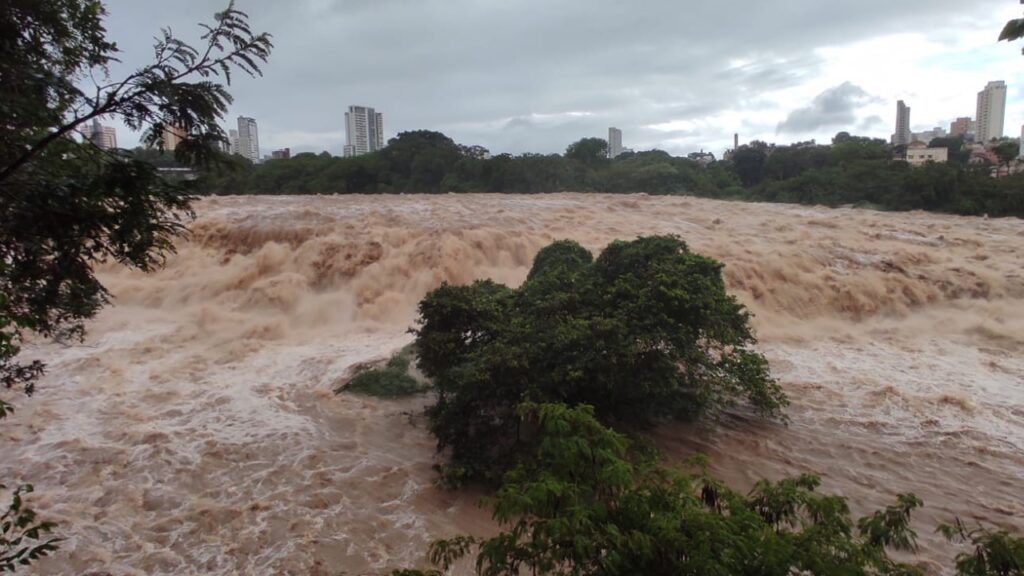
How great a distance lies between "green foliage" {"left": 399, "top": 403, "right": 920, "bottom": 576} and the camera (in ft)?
6.03

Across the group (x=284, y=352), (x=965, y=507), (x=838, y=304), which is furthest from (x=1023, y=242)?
(x=284, y=352)

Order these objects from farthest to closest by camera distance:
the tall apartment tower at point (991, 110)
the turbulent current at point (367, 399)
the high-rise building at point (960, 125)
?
1. the high-rise building at point (960, 125)
2. the tall apartment tower at point (991, 110)
3. the turbulent current at point (367, 399)

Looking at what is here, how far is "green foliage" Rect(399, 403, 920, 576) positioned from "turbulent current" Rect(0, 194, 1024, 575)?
112 inches

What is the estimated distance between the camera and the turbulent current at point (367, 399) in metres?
5.11

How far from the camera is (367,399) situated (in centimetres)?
773

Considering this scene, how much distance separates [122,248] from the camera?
2.70 metres

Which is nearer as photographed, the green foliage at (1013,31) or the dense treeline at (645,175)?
the green foliage at (1013,31)

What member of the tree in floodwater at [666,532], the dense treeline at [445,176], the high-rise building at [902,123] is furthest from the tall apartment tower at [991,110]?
the tree in floodwater at [666,532]

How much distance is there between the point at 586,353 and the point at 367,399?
10.8 ft

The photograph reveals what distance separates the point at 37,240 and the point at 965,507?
22.0 ft

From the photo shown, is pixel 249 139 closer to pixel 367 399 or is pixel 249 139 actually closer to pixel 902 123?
pixel 367 399

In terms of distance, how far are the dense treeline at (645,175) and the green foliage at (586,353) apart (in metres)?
18.1

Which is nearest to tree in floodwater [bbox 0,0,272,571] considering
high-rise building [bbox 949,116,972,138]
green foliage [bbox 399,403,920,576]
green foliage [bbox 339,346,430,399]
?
green foliage [bbox 399,403,920,576]

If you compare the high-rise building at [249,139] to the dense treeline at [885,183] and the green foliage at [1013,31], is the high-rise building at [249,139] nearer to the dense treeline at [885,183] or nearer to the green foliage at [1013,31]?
the dense treeline at [885,183]
